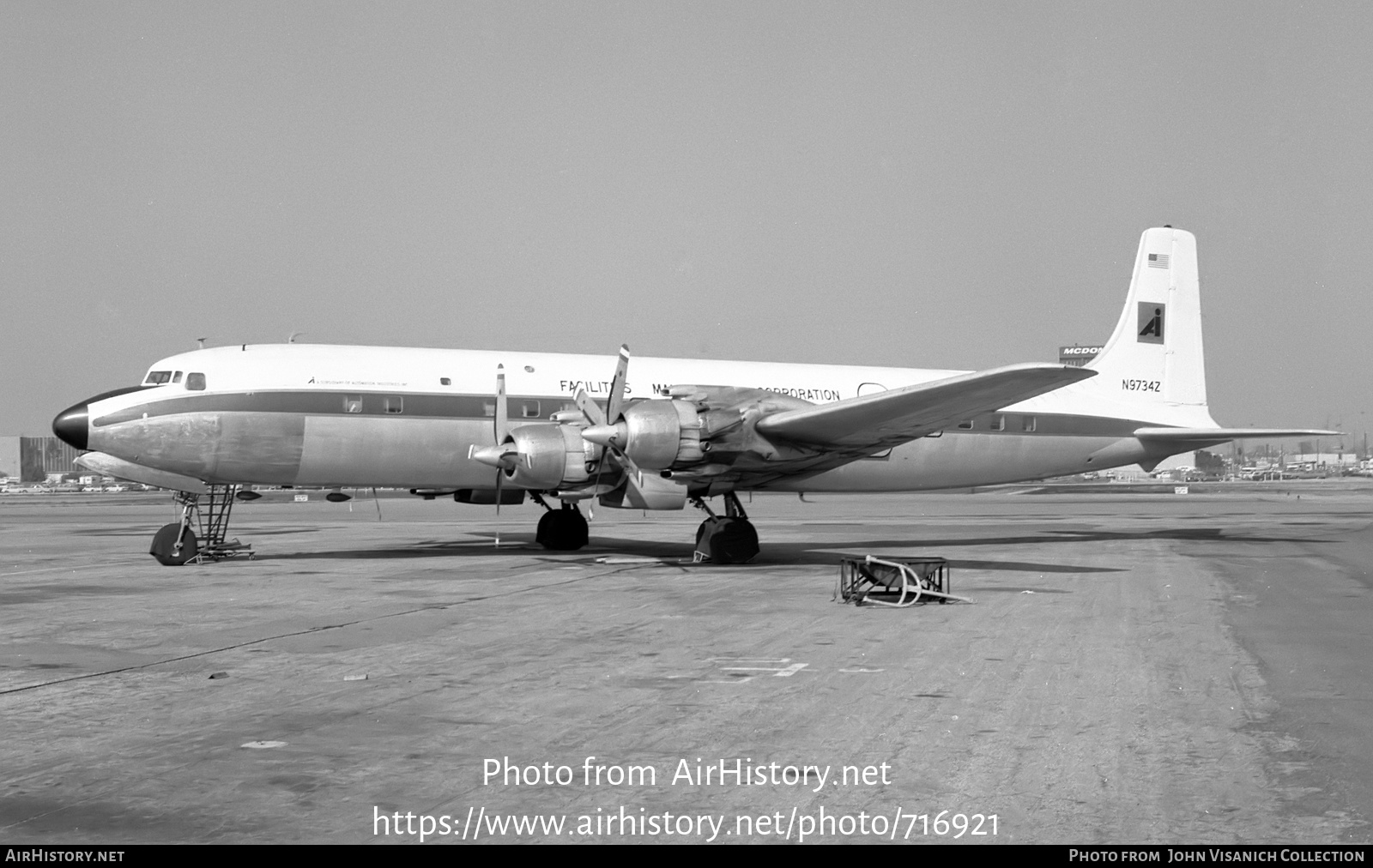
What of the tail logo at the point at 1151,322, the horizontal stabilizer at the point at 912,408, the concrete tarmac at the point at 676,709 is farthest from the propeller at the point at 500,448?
the tail logo at the point at 1151,322

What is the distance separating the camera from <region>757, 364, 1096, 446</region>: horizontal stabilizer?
17.0m

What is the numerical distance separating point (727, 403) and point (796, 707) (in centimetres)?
1131

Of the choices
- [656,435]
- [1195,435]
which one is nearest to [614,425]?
[656,435]

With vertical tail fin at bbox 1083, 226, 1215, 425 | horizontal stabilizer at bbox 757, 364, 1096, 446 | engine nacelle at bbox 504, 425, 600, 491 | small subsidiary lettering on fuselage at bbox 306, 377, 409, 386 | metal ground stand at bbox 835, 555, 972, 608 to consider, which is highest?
vertical tail fin at bbox 1083, 226, 1215, 425

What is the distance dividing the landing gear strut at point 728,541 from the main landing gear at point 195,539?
866 cm

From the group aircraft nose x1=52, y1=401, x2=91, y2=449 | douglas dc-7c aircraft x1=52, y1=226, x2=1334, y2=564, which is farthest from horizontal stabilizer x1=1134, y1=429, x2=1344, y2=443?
aircraft nose x1=52, y1=401, x2=91, y2=449

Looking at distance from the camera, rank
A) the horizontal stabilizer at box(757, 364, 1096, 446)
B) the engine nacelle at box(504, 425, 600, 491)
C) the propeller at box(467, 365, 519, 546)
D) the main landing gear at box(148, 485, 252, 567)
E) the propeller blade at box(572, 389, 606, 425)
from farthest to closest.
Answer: the main landing gear at box(148, 485, 252, 567)
the propeller blade at box(572, 389, 606, 425)
the propeller at box(467, 365, 519, 546)
the engine nacelle at box(504, 425, 600, 491)
the horizontal stabilizer at box(757, 364, 1096, 446)

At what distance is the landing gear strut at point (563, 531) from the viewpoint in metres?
24.1

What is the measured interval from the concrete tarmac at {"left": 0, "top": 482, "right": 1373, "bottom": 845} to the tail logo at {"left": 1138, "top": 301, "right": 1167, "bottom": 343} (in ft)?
35.1

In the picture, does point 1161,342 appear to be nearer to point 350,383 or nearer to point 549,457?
point 549,457

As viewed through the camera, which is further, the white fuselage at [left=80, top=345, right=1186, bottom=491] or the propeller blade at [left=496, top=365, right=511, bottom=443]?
the propeller blade at [left=496, top=365, right=511, bottom=443]

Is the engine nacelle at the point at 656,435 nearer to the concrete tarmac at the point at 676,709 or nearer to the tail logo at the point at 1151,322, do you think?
the concrete tarmac at the point at 676,709

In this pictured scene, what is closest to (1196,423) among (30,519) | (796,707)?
(796,707)

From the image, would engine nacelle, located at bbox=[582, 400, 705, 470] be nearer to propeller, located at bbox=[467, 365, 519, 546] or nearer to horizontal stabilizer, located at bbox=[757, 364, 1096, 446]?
horizontal stabilizer, located at bbox=[757, 364, 1096, 446]
